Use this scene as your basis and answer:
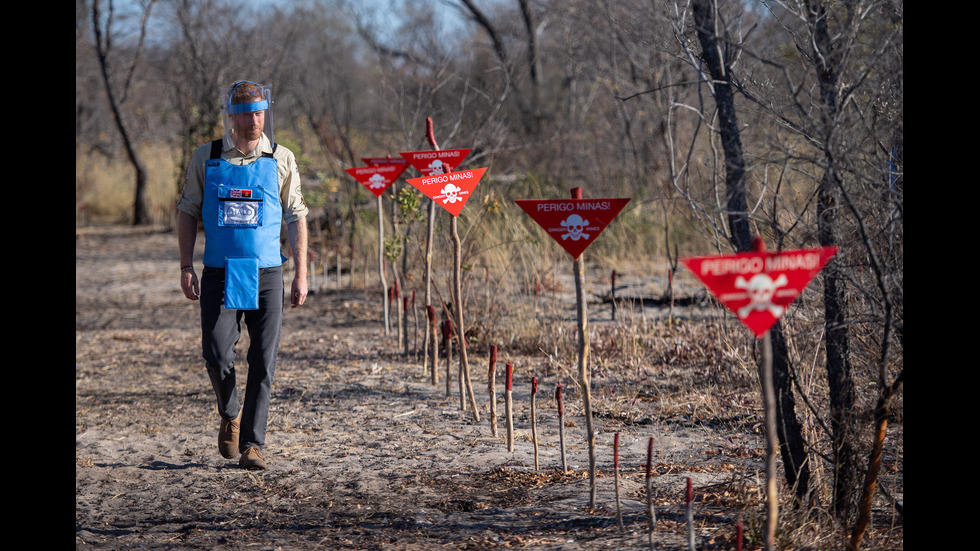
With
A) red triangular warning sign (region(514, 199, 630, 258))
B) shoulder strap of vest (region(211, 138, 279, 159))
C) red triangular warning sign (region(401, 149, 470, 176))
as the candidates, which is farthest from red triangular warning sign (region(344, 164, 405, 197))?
red triangular warning sign (region(514, 199, 630, 258))

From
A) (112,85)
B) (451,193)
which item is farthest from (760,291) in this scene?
(112,85)

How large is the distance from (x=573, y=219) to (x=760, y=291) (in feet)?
4.35

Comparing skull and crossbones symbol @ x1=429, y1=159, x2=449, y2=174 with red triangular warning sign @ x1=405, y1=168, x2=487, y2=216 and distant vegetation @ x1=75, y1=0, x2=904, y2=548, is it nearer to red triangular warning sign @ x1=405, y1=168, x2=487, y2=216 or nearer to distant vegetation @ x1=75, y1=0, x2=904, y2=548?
red triangular warning sign @ x1=405, y1=168, x2=487, y2=216

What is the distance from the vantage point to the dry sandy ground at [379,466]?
11.0 ft

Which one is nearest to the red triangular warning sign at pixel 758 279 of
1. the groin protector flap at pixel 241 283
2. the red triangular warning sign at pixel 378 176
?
the groin protector flap at pixel 241 283

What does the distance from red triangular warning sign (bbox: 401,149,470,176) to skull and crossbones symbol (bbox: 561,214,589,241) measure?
1.45m

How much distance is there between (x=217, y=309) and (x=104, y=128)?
21597mm

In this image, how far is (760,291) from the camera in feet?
7.71

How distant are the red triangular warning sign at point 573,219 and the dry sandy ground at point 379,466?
40.8 inches

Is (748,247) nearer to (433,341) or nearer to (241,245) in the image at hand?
(241,245)

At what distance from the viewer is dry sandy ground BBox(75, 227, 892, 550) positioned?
3.37 meters

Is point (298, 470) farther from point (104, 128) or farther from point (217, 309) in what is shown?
point (104, 128)

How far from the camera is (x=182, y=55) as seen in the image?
14.6m
